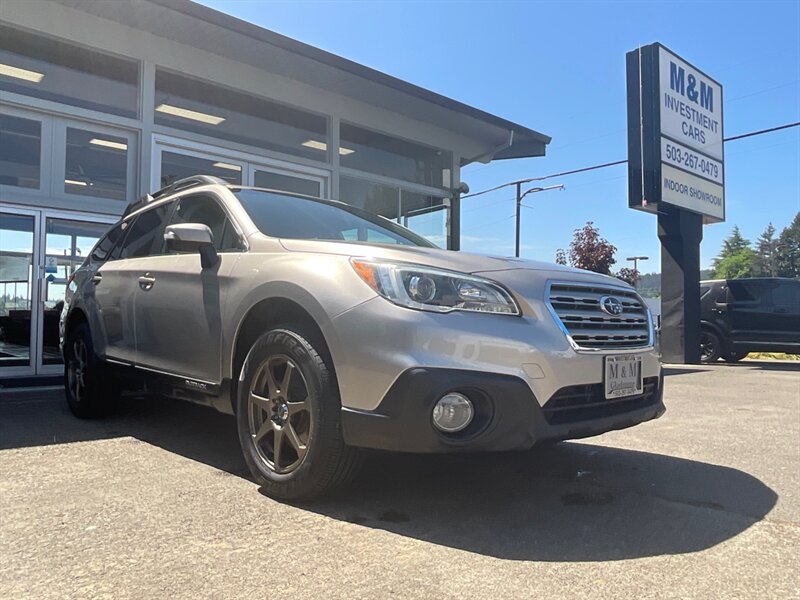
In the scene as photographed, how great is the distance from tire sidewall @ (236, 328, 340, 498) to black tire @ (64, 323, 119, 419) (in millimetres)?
2115

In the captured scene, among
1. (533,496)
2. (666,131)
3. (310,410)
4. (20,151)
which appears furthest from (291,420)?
(666,131)

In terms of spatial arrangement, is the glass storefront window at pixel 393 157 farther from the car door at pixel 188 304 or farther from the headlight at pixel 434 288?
the headlight at pixel 434 288

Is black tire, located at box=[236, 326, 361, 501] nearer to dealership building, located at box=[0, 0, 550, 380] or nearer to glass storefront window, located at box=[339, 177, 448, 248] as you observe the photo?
dealership building, located at box=[0, 0, 550, 380]

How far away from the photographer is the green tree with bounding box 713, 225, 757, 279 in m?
91.4

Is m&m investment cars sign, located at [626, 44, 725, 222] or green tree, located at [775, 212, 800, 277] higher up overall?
green tree, located at [775, 212, 800, 277]

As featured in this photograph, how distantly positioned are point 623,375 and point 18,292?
7.21 meters

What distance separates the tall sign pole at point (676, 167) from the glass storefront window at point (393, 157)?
13.0 feet

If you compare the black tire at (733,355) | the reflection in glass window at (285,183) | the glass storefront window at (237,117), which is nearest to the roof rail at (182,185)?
the glass storefront window at (237,117)

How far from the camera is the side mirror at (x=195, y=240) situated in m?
3.48

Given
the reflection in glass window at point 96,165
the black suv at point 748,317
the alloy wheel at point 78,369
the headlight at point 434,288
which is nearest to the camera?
the headlight at point 434,288

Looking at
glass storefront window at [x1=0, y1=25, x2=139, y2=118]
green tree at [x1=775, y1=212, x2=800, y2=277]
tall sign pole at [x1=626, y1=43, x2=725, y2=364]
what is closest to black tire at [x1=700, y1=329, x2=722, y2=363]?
tall sign pole at [x1=626, y1=43, x2=725, y2=364]

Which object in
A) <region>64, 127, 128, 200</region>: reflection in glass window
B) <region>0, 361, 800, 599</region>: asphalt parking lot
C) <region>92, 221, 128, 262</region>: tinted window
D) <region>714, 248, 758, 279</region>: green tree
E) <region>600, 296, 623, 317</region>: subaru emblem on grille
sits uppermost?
<region>714, 248, 758, 279</region>: green tree

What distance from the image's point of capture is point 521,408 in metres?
2.65

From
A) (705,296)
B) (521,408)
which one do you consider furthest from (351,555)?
(705,296)
